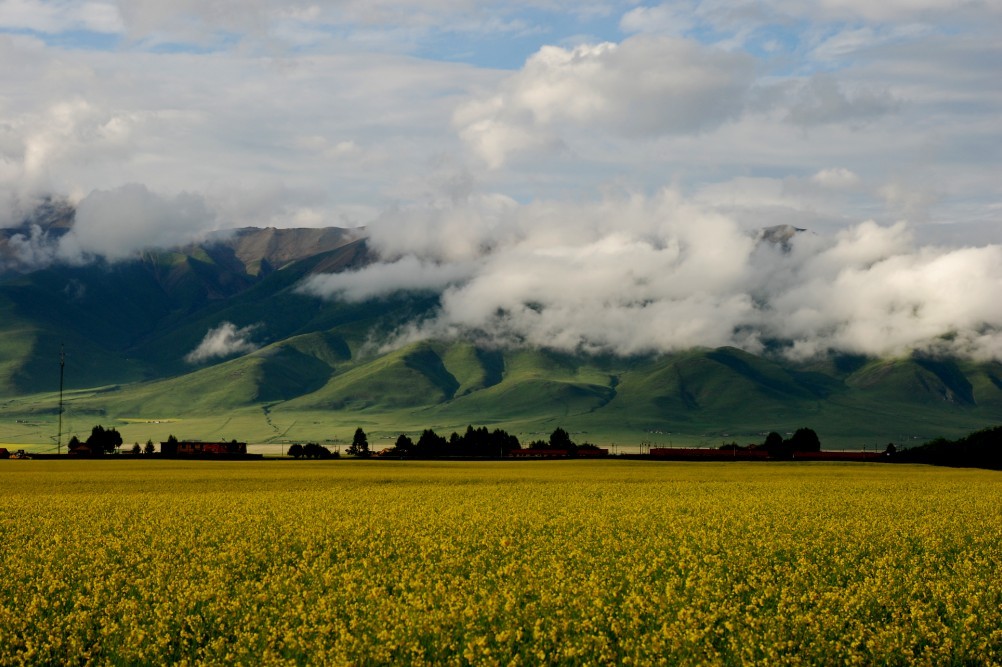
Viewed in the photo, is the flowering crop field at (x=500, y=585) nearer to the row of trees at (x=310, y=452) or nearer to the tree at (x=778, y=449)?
the tree at (x=778, y=449)

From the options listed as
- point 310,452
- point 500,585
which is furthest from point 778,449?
point 500,585

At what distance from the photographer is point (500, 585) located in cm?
2752

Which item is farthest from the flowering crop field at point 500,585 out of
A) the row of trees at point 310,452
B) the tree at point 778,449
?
the row of trees at point 310,452

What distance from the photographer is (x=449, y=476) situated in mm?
103875

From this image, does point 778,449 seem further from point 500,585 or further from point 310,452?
point 500,585

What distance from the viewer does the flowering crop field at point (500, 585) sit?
71.7 feet

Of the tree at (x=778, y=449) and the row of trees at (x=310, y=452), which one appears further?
the row of trees at (x=310, y=452)

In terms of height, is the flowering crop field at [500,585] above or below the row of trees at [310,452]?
below

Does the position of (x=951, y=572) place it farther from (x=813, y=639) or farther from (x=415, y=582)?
(x=415, y=582)

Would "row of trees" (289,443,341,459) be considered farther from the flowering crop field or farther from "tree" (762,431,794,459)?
the flowering crop field

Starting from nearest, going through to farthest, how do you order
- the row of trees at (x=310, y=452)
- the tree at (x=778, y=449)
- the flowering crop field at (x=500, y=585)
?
the flowering crop field at (x=500, y=585) → the tree at (x=778, y=449) → the row of trees at (x=310, y=452)

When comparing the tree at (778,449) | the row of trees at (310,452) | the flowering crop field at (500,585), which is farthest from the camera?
the row of trees at (310,452)

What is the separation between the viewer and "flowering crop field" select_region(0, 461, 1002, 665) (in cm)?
2184

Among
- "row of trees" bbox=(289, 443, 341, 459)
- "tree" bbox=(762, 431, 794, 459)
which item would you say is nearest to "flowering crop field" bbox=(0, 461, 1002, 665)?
"tree" bbox=(762, 431, 794, 459)
